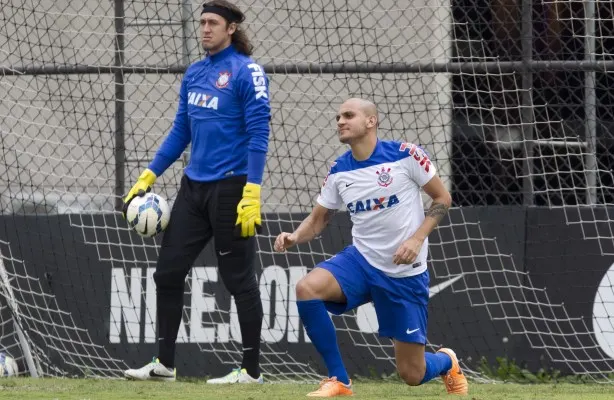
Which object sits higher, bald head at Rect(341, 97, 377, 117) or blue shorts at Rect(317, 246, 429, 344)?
bald head at Rect(341, 97, 377, 117)

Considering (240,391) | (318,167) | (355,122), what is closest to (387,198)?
(355,122)

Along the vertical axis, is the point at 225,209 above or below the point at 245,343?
above

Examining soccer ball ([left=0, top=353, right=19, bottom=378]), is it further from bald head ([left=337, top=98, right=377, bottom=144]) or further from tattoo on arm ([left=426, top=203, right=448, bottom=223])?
tattoo on arm ([left=426, top=203, right=448, bottom=223])

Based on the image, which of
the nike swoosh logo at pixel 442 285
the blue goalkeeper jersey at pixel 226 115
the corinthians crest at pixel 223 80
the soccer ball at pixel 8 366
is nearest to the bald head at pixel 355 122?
the blue goalkeeper jersey at pixel 226 115

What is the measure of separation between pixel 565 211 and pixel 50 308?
374 cm

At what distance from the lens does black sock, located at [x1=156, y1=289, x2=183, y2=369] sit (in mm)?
7355

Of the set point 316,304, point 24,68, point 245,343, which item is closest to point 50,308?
point 24,68

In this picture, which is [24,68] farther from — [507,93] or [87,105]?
[507,93]

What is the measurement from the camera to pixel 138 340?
29.4ft

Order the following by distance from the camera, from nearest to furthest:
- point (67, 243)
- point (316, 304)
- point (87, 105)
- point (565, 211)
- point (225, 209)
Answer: point (316, 304), point (225, 209), point (565, 211), point (67, 243), point (87, 105)

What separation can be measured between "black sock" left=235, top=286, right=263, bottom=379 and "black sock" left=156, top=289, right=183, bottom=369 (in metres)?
0.36

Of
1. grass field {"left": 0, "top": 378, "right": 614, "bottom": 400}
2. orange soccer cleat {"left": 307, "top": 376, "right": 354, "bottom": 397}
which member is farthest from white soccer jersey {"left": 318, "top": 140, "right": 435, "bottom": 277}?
grass field {"left": 0, "top": 378, "right": 614, "bottom": 400}

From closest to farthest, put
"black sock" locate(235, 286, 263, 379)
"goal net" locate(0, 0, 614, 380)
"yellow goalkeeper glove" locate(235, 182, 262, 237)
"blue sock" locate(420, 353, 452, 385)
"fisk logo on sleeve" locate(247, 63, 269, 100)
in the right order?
"blue sock" locate(420, 353, 452, 385) < "yellow goalkeeper glove" locate(235, 182, 262, 237) < "fisk logo on sleeve" locate(247, 63, 269, 100) < "black sock" locate(235, 286, 263, 379) < "goal net" locate(0, 0, 614, 380)

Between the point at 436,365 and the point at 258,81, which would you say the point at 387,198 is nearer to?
the point at 436,365
